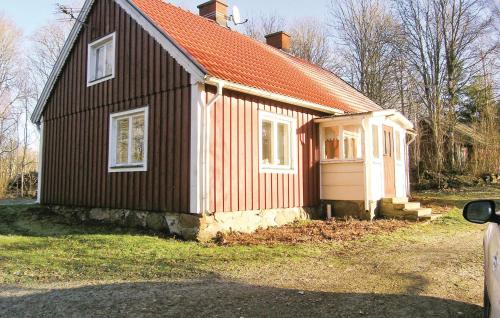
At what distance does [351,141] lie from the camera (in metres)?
12.8

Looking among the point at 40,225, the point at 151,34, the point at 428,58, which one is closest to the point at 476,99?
the point at 428,58

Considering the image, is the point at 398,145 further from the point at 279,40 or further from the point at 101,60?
the point at 101,60

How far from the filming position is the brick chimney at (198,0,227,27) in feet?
51.4

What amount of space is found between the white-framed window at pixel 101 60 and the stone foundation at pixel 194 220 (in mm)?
3597

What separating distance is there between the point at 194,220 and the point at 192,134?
176 cm

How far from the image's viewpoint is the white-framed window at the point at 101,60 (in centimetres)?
1151

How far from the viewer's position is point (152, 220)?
31.7 ft

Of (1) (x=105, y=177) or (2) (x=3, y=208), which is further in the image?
(2) (x=3, y=208)

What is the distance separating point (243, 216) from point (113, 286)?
173 inches

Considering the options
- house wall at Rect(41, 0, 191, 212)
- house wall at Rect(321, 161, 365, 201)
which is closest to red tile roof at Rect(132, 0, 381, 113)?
house wall at Rect(41, 0, 191, 212)

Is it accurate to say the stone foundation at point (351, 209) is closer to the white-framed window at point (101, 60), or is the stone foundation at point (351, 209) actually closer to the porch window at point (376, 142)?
the porch window at point (376, 142)

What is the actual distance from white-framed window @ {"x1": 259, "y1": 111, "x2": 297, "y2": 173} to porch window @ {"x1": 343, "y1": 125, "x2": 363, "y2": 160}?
6.56 ft

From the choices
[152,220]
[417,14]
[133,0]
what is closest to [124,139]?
[152,220]

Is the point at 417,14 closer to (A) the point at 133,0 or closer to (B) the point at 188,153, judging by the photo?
(A) the point at 133,0
